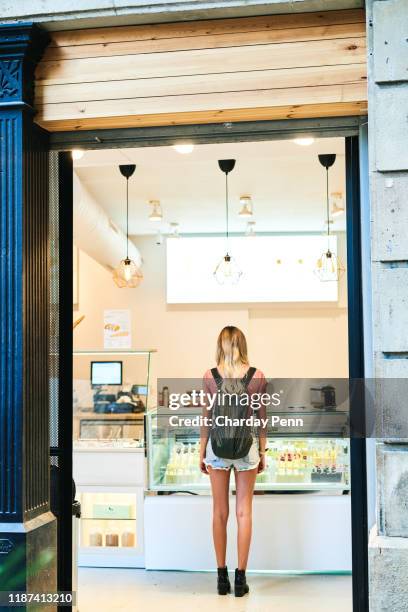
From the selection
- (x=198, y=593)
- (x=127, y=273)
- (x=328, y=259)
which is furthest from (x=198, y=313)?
(x=198, y=593)

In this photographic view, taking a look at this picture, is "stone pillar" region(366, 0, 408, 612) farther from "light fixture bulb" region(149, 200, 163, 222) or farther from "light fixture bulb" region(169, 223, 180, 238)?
"light fixture bulb" region(169, 223, 180, 238)

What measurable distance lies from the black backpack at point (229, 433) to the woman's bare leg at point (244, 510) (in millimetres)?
172

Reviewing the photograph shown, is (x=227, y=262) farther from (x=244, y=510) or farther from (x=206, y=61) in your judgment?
(x=206, y=61)

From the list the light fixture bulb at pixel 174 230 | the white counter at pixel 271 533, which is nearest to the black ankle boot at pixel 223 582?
the white counter at pixel 271 533

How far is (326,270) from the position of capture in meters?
7.46

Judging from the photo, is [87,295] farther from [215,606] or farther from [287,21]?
[287,21]

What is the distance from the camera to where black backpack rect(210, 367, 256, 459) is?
13.6 ft

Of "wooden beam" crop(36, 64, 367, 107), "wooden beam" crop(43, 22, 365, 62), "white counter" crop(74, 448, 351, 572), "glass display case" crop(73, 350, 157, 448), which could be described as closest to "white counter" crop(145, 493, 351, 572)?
"white counter" crop(74, 448, 351, 572)

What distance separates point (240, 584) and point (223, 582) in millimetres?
117

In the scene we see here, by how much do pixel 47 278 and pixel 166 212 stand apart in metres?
4.77

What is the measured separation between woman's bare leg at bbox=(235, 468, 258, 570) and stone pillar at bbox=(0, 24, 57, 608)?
1.61m

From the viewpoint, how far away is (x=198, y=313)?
9.39 meters

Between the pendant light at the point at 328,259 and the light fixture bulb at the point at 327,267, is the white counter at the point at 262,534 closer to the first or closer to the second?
the pendant light at the point at 328,259

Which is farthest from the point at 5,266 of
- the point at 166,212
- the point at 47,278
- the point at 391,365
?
the point at 166,212
